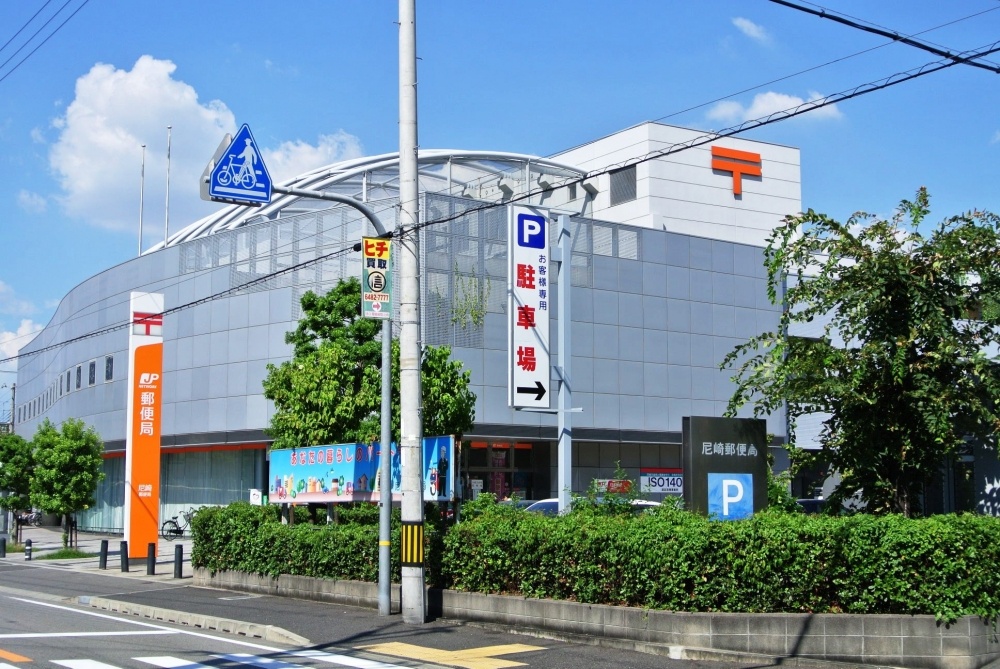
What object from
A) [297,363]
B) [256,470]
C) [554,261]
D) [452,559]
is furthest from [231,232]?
[452,559]

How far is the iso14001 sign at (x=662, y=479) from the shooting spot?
43875 millimetres

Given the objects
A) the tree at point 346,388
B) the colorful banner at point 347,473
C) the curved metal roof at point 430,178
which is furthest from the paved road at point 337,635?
the curved metal roof at point 430,178

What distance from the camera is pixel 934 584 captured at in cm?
1303

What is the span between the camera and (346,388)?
2495 centimetres

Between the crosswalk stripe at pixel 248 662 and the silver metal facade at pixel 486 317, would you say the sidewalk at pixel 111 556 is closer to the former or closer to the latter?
the silver metal facade at pixel 486 317

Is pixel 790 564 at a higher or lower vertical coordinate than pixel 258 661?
higher

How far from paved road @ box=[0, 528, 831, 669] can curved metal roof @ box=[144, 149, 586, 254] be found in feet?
69.7

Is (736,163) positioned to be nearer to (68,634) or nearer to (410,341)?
(410,341)

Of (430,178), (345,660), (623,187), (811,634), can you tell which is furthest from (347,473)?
(623,187)

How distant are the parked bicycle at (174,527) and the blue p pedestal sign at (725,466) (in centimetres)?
3045

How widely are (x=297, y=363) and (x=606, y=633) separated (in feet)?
45.5

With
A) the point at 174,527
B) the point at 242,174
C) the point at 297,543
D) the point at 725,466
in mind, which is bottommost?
the point at 174,527

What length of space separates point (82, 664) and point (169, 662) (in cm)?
99

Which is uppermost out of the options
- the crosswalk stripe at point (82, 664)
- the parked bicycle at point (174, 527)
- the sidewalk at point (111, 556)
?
the crosswalk stripe at point (82, 664)
